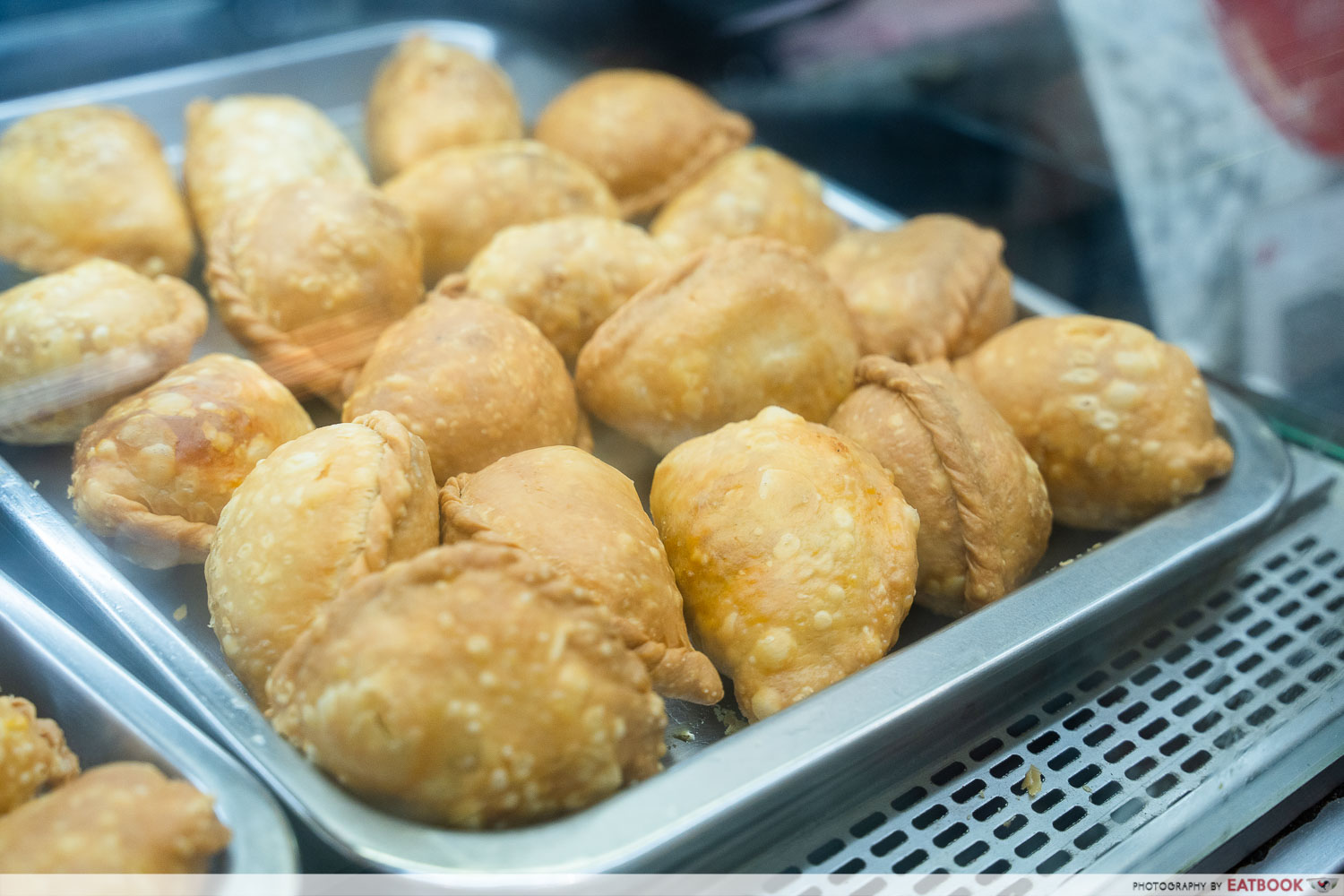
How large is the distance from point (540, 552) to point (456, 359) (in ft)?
1.28

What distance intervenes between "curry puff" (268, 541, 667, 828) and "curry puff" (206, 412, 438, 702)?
0.09 meters

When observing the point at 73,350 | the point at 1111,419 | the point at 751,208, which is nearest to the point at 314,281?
the point at 73,350

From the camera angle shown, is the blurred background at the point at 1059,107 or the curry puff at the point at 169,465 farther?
the blurred background at the point at 1059,107

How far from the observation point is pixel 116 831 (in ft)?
3.04

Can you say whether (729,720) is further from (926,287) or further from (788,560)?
(926,287)

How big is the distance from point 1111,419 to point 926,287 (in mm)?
384

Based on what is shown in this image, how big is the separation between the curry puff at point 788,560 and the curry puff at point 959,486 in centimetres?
7

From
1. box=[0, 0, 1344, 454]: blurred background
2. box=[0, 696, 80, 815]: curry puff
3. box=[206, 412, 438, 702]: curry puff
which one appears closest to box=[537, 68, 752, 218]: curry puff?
box=[0, 0, 1344, 454]: blurred background

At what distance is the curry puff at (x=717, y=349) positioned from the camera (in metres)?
1.50

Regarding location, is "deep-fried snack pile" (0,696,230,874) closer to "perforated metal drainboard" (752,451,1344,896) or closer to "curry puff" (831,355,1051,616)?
"perforated metal drainboard" (752,451,1344,896)

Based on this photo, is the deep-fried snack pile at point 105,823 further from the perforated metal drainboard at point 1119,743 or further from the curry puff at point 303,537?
the perforated metal drainboard at point 1119,743

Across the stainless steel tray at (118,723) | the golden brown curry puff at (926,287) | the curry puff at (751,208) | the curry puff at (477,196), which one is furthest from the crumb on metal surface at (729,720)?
the curry puff at (477,196)

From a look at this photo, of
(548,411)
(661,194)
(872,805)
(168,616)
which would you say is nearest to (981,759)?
(872,805)

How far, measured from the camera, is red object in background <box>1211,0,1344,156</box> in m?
1.70
